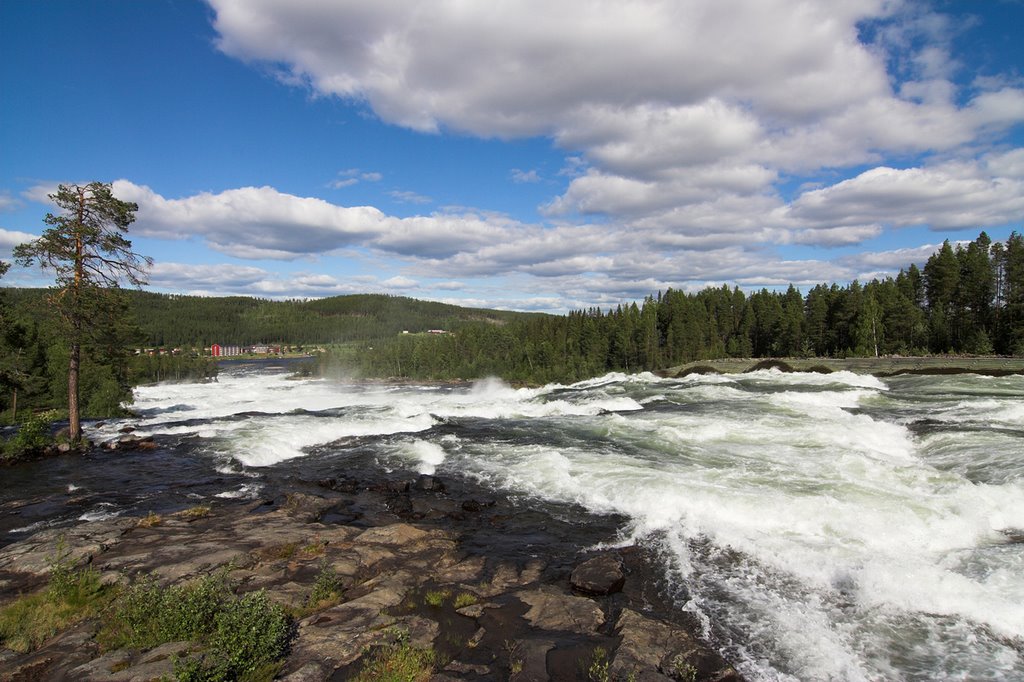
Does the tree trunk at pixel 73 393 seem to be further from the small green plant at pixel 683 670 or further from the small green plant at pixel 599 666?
the small green plant at pixel 683 670

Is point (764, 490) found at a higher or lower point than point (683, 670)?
higher

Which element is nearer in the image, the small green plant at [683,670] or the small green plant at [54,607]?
the small green plant at [683,670]

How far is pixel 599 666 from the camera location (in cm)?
723

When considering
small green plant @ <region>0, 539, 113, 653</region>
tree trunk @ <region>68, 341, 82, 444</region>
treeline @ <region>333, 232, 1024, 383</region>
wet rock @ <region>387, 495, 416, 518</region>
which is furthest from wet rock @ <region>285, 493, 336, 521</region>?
treeline @ <region>333, 232, 1024, 383</region>

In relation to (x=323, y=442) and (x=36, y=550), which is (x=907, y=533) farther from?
(x=323, y=442)

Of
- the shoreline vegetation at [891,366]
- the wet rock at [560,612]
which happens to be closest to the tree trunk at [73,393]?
the wet rock at [560,612]

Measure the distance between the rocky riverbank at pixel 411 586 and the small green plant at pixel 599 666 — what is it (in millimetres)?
34

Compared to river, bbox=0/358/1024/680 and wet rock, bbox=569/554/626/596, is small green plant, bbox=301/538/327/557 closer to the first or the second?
wet rock, bbox=569/554/626/596

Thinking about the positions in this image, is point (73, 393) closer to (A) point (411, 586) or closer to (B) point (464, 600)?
(A) point (411, 586)

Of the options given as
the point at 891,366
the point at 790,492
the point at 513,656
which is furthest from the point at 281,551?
the point at 891,366

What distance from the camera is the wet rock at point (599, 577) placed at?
9.77 meters

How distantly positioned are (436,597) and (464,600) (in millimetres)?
537

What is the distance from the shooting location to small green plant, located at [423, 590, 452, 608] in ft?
30.0

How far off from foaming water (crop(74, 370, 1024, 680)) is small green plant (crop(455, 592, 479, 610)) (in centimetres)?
405
